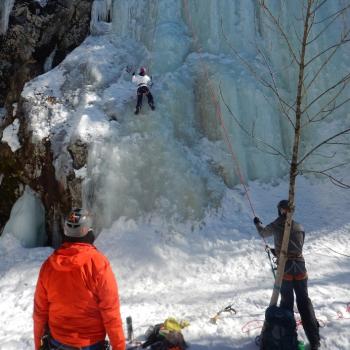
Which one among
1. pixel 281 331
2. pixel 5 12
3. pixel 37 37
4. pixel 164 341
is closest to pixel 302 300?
pixel 281 331

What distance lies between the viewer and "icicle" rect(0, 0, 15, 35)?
42.4ft

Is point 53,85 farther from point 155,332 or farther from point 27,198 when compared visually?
point 155,332

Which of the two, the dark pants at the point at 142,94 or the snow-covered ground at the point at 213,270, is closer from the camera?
the snow-covered ground at the point at 213,270

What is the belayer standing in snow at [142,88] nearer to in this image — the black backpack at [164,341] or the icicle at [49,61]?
the icicle at [49,61]

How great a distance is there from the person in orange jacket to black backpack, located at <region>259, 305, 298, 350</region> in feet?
6.07

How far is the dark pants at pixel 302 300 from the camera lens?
4359mm

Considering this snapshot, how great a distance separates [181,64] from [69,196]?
476cm

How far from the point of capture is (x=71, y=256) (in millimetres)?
2881

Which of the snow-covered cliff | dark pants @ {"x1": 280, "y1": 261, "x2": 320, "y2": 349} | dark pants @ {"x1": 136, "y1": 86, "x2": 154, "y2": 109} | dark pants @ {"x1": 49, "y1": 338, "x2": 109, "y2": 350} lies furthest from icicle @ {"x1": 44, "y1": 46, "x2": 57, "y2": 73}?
dark pants @ {"x1": 49, "y1": 338, "x2": 109, "y2": 350}

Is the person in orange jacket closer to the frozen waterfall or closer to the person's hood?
the person's hood

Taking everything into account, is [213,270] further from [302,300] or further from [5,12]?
[5,12]

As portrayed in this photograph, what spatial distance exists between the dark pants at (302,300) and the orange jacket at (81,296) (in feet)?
7.55

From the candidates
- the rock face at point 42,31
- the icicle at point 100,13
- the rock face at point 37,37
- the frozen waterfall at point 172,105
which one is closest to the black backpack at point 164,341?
the frozen waterfall at point 172,105

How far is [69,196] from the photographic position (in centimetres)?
925
